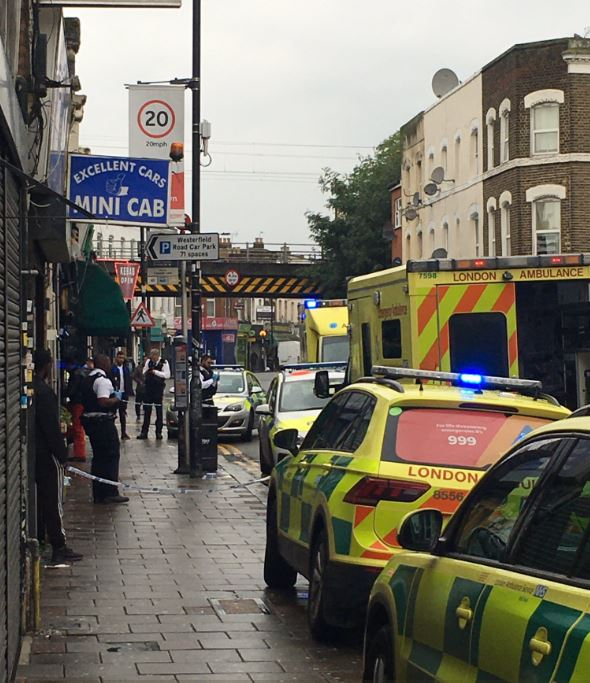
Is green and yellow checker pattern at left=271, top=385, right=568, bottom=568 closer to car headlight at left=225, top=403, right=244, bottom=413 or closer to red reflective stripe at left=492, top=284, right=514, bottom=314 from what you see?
red reflective stripe at left=492, top=284, right=514, bottom=314

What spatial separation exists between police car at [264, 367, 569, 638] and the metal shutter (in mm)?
1899

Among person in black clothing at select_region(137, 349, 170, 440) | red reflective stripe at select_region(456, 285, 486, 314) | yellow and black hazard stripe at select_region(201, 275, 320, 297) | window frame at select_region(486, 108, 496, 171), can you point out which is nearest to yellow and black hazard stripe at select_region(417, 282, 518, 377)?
red reflective stripe at select_region(456, 285, 486, 314)

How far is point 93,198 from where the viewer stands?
1512 centimetres

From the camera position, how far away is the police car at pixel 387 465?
8.62 metres

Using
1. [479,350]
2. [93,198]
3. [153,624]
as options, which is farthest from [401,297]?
[153,624]

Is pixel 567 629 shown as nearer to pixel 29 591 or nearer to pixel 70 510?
pixel 29 591

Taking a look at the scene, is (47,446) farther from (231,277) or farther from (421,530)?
(231,277)

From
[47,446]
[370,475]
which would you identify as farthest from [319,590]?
[47,446]

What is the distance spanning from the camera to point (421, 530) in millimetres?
5809

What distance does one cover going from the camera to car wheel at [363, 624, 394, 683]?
6.04 m

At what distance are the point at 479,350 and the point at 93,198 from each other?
4.36 metres

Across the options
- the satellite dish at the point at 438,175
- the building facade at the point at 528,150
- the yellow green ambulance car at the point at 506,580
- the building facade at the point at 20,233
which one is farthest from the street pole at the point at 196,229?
the satellite dish at the point at 438,175

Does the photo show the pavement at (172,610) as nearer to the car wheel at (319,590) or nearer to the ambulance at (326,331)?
the car wheel at (319,590)

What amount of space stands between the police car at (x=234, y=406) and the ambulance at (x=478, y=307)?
14.6 meters
